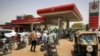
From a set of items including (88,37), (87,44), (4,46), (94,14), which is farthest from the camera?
(94,14)

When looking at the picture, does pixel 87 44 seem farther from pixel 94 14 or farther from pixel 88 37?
pixel 94 14

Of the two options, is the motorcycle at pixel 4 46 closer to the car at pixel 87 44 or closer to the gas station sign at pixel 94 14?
the car at pixel 87 44

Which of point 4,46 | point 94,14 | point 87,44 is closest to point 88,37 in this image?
point 87,44

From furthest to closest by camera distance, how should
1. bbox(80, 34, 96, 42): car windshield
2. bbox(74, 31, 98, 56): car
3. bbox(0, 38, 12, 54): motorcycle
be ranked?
bbox(0, 38, 12, 54): motorcycle → bbox(80, 34, 96, 42): car windshield → bbox(74, 31, 98, 56): car

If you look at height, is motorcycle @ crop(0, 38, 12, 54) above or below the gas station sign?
below

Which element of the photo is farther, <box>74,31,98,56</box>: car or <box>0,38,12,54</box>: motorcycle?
<box>0,38,12,54</box>: motorcycle

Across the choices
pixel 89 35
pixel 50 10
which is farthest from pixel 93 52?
pixel 50 10

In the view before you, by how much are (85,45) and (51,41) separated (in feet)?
7.03

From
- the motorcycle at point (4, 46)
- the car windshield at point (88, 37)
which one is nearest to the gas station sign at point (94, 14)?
the car windshield at point (88, 37)

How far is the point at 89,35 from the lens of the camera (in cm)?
1302

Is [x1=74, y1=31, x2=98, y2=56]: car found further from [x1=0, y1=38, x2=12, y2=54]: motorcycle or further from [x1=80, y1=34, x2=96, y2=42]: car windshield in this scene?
[x1=0, y1=38, x2=12, y2=54]: motorcycle

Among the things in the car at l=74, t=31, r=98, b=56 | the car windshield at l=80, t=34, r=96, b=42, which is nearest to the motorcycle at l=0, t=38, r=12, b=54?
the car at l=74, t=31, r=98, b=56

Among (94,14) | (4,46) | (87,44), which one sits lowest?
(4,46)

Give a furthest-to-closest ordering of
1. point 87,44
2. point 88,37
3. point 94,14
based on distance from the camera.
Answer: point 94,14
point 88,37
point 87,44
